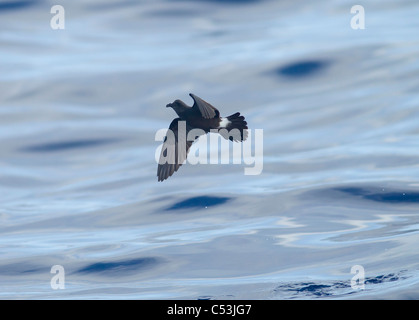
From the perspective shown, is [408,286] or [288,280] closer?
[408,286]

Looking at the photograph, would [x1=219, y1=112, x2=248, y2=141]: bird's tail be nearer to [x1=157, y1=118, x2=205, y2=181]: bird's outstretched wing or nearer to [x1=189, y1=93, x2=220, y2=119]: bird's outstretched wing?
[x1=157, y1=118, x2=205, y2=181]: bird's outstretched wing

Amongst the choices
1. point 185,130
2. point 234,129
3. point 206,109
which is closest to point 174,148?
point 185,130

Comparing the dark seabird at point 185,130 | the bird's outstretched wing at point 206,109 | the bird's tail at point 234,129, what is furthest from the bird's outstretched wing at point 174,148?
the bird's outstretched wing at point 206,109

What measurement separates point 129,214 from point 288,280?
7.22m

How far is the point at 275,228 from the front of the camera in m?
18.5

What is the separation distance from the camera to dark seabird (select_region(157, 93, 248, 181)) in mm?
9984

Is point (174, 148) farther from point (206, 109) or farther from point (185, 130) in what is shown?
point (206, 109)

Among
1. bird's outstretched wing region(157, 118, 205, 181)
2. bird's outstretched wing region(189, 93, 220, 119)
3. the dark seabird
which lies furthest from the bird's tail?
bird's outstretched wing region(189, 93, 220, 119)

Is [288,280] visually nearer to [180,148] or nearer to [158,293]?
[158,293]

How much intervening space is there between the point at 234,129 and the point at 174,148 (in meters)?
0.75

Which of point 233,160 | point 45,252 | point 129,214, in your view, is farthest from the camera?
point 233,160

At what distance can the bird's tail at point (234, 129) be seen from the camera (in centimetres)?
1008
